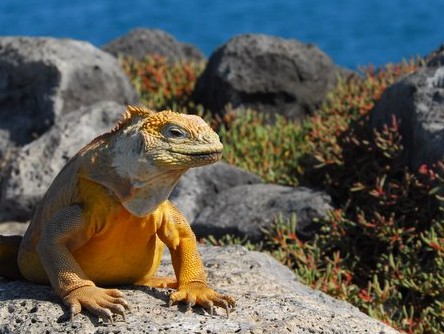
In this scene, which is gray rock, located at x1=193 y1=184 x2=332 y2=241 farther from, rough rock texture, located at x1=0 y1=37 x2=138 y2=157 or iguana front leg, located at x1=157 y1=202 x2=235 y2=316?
iguana front leg, located at x1=157 y1=202 x2=235 y2=316

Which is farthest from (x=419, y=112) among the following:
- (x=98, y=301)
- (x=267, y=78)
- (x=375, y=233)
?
(x=98, y=301)

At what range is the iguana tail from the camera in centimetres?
502

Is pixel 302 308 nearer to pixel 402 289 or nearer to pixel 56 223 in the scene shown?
pixel 56 223

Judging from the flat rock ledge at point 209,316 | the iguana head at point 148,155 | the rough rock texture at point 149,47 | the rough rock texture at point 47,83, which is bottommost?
the flat rock ledge at point 209,316

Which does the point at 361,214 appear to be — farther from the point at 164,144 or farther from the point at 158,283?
the point at 164,144

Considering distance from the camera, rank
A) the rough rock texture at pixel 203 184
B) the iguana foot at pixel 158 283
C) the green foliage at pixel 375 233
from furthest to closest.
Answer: the rough rock texture at pixel 203 184, the green foliage at pixel 375 233, the iguana foot at pixel 158 283

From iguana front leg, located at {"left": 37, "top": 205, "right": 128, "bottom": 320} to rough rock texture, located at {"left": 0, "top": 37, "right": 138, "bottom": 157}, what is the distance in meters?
4.99

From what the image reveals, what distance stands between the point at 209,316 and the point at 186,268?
32 centimetres

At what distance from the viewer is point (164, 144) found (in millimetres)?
4094

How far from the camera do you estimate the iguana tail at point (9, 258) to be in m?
5.02

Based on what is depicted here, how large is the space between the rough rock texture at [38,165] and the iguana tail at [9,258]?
8.69 feet

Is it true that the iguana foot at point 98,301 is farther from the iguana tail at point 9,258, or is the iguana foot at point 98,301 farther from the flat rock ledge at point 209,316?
the iguana tail at point 9,258

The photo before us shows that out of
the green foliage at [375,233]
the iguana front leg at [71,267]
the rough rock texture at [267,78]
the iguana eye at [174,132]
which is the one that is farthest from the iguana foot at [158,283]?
the rough rock texture at [267,78]

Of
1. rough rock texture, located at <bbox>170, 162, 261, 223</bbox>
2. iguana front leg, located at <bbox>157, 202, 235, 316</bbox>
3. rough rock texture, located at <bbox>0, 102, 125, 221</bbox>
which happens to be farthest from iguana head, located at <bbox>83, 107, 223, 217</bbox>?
rough rock texture, located at <bbox>0, 102, 125, 221</bbox>
